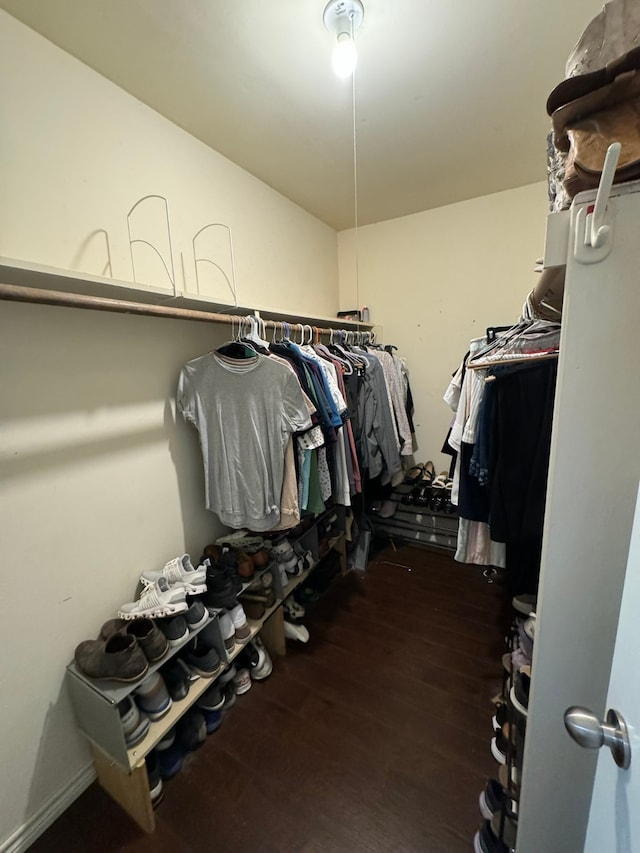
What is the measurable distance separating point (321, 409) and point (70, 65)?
1.49 m

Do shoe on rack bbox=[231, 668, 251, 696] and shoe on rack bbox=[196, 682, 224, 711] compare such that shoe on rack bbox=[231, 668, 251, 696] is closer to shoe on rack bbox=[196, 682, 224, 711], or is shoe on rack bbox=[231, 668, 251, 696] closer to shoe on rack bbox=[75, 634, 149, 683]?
shoe on rack bbox=[196, 682, 224, 711]

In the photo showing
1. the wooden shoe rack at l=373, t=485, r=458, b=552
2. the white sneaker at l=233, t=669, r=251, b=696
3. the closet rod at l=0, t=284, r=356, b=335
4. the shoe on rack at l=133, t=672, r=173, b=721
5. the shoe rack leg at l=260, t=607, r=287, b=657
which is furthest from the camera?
the wooden shoe rack at l=373, t=485, r=458, b=552

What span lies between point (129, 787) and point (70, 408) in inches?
51.3

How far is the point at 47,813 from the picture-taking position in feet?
3.74

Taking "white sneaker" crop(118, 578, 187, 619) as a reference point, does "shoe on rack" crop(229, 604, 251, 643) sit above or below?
below

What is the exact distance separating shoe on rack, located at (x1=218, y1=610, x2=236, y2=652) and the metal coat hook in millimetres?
1665

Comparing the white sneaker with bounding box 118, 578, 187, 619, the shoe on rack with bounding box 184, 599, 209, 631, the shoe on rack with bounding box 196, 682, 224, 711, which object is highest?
the white sneaker with bounding box 118, 578, 187, 619

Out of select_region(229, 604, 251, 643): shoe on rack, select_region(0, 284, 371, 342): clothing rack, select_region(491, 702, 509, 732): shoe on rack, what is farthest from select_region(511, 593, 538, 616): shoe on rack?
select_region(0, 284, 371, 342): clothing rack

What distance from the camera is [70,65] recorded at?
1.15 meters

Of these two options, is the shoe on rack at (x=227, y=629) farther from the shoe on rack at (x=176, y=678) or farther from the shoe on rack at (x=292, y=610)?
the shoe on rack at (x=292, y=610)

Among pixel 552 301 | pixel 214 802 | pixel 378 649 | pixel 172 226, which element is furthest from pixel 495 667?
pixel 172 226

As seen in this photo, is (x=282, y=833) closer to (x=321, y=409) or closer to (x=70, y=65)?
(x=321, y=409)

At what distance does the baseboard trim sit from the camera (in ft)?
3.52

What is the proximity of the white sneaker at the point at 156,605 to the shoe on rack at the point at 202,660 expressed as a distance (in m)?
0.27
